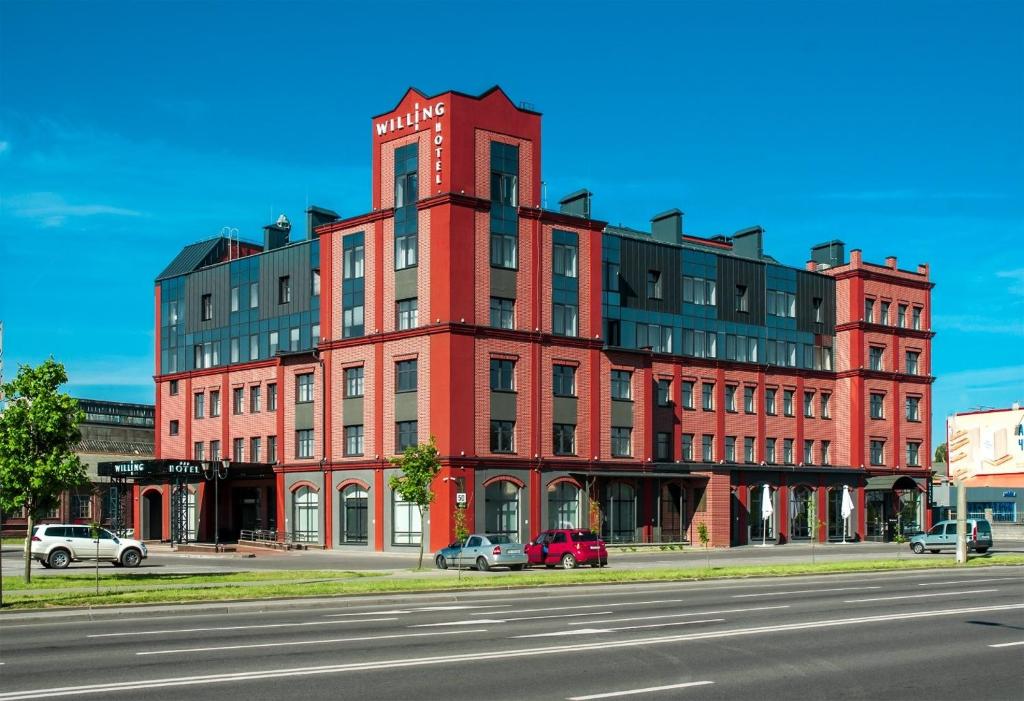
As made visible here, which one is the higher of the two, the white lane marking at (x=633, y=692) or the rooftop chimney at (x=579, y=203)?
the rooftop chimney at (x=579, y=203)

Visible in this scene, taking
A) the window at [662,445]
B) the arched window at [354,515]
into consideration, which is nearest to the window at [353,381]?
the arched window at [354,515]

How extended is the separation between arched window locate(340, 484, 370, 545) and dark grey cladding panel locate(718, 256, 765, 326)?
28.8 m

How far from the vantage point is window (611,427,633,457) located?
71.8 meters

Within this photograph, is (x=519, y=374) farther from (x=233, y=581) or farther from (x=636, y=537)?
(x=233, y=581)

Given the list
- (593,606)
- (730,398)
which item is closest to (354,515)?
(730,398)

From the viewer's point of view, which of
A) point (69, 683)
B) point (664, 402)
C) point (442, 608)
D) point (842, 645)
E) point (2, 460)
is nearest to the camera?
point (69, 683)

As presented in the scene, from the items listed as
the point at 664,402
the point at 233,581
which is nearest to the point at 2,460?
the point at 233,581

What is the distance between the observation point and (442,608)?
95.5 feet

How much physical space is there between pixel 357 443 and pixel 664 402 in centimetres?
2115

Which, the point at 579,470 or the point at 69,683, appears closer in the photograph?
the point at 69,683

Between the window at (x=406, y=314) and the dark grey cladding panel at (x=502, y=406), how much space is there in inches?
234

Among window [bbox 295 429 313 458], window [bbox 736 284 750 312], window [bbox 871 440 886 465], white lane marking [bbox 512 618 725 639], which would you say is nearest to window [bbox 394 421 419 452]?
window [bbox 295 429 313 458]

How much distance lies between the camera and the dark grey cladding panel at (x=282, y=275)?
257ft

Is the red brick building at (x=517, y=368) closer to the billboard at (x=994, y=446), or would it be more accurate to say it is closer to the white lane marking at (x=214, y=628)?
the white lane marking at (x=214, y=628)
